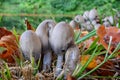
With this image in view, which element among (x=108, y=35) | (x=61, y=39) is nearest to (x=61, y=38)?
(x=61, y=39)

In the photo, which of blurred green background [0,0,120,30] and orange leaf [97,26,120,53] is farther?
blurred green background [0,0,120,30]

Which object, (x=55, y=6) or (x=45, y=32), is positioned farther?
(x=55, y=6)

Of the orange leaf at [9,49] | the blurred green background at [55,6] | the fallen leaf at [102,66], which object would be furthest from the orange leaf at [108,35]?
the blurred green background at [55,6]

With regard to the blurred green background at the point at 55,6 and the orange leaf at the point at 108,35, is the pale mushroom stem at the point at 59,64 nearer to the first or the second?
the orange leaf at the point at 108,35

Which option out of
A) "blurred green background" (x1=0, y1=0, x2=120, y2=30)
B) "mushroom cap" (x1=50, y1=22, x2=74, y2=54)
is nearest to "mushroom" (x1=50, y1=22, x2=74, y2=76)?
"mushroom cap" (x1=50, y1=22, x2=74, y2=54)

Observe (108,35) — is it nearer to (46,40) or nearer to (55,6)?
(46,40)

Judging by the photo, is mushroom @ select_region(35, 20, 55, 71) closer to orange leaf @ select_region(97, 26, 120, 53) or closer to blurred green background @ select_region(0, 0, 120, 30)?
orange leaf @ select_region(97, 26, 120, 53)

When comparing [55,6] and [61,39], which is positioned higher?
[61,39]
